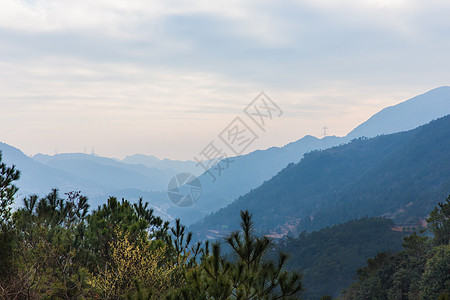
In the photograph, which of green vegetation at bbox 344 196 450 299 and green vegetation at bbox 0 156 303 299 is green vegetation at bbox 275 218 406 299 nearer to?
green vegetation at bbox 344 196 450 299

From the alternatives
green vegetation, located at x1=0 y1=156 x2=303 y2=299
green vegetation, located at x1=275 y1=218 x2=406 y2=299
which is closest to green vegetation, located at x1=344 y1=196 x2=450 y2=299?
green vegetation, located at x1=0 y1=156 x2=303 y2=299

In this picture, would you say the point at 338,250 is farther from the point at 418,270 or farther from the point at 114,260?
the point at 114,260

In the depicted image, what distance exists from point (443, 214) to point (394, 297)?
15123 millimetres

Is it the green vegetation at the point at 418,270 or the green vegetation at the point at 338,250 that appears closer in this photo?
the green vegetation at the point at 418,270

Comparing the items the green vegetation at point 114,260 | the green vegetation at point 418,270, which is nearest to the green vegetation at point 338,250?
the green vegetation at point 418,270

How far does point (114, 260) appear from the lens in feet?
52.0

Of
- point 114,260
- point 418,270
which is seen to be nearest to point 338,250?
point 418,270

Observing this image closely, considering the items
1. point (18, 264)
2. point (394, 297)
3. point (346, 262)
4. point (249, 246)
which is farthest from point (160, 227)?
point (346, 262)

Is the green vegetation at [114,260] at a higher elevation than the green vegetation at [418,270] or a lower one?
higher

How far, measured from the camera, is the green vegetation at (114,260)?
10.1 meters

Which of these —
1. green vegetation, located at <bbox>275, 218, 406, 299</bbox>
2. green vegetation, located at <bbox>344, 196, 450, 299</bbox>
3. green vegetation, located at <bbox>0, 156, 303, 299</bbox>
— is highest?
green vegetation, located at <bbox>0, 156, 303, 299</bbox>

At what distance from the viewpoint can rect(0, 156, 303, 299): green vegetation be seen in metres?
10.1

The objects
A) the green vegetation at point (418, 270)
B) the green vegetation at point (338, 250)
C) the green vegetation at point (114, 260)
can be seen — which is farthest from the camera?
the green vegetation at point (338, 250)

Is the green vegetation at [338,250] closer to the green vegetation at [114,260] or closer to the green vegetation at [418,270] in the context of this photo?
the green vegetation at [418,270]
